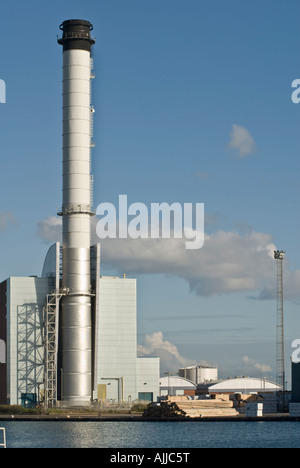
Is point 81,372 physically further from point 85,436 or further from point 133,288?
point 85,436

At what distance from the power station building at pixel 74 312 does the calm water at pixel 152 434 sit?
33.9 ft

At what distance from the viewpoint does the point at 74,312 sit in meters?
119

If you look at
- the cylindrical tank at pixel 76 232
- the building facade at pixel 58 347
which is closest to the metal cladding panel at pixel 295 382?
the building facade at pixel 58 347

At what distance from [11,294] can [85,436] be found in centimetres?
3477

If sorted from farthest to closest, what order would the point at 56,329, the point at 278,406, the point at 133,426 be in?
1. the point at 278,406
2. the point at 56,329
3. the point at 133,426

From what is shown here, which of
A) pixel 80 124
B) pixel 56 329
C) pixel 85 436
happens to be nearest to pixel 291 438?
pixel 85 436

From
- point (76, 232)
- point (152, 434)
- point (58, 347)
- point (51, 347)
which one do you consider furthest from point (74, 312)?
point (152, 434)

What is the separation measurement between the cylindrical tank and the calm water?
10.9 m

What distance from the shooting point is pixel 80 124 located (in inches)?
4697

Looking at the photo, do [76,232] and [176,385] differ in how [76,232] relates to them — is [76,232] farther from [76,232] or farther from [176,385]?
[176,385]

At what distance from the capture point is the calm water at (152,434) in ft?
272

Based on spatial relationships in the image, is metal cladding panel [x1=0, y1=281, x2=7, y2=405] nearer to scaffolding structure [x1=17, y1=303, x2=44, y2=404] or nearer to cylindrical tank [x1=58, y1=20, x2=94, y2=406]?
scaffolding structure [x1=17, y1=303, x2=44, y2=404]

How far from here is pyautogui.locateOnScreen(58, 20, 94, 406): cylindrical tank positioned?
390ft

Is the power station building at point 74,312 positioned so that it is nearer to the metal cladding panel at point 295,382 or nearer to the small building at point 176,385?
the metal cladding panel at point 295,382
